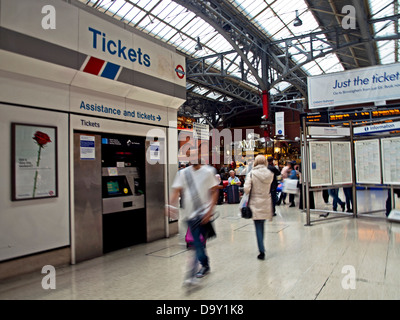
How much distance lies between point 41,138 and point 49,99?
0.55 m

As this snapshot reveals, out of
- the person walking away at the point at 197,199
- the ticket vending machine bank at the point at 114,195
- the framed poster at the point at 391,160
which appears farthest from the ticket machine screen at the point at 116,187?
the framed poster at the point at 391,160

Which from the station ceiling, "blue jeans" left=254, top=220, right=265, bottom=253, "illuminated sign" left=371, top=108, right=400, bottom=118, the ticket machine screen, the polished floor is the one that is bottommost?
the polished floor

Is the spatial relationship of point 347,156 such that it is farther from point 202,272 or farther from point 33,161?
point 33,161

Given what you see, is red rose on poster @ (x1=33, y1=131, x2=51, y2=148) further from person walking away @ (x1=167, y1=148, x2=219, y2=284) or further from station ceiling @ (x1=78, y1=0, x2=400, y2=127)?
station ceiling @ (x1=78, y1=0, x2=400, y2=127)

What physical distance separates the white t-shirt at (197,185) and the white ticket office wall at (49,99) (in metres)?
1.76

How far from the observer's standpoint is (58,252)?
3.97 meters

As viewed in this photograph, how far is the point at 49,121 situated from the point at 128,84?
1436mm

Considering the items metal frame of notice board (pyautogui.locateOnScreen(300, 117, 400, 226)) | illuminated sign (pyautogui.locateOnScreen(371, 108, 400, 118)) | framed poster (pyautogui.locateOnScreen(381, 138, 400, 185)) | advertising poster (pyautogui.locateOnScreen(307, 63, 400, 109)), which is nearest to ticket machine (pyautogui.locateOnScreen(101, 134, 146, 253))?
metal frame of notice board (pyautogui.locateOnScreen(300, 117, 400, 226))

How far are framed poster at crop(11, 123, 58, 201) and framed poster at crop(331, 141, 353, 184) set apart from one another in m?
5.92

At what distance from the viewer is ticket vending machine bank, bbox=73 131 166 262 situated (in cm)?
430

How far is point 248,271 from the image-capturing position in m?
3.71

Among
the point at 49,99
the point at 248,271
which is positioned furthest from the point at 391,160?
the point at 49,99
